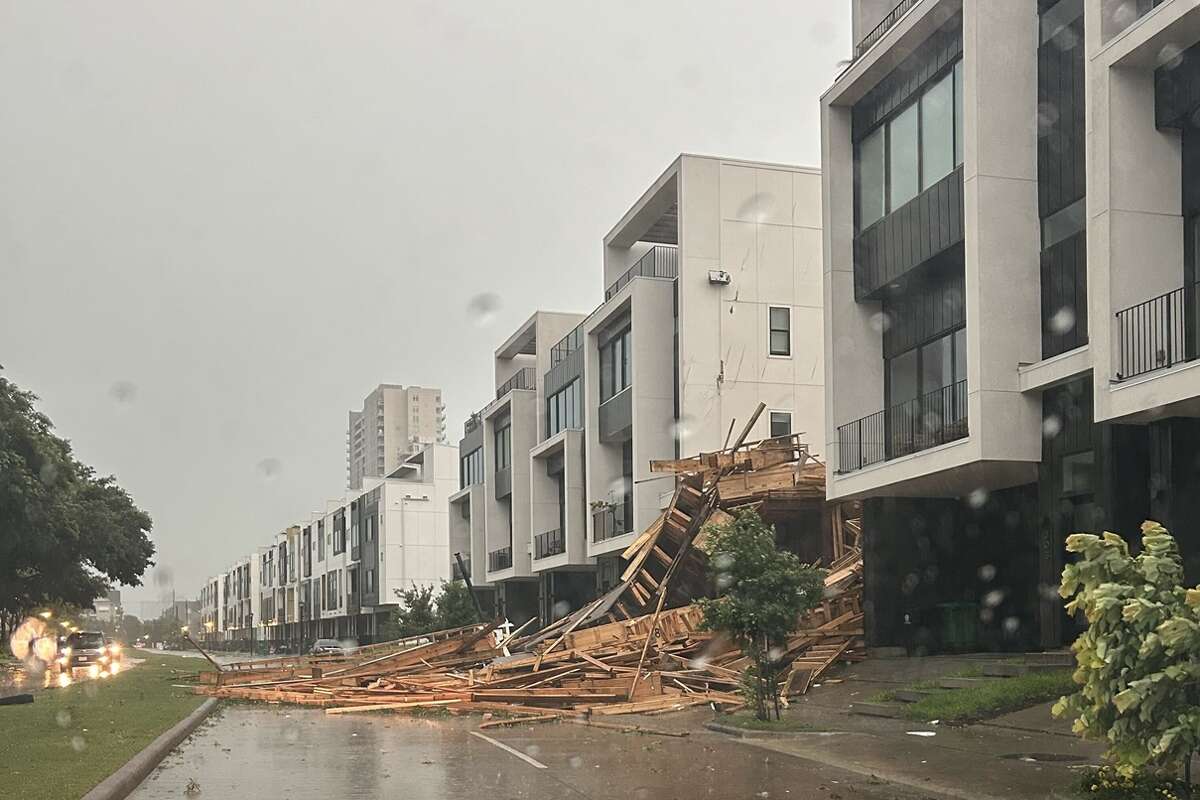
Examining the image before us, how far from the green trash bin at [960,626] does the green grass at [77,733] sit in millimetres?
14890

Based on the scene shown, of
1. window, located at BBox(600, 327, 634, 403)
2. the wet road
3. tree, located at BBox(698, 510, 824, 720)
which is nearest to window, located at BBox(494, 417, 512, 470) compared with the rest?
window, located at BBox(600, 327, 634, 403)

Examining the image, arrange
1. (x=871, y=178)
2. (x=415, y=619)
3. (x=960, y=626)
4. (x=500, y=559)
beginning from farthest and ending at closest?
(x=500, y=559) < (x=415, y=619) < (x=871, y=178) < (x=960, y=626)

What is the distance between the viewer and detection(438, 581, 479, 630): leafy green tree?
192ft

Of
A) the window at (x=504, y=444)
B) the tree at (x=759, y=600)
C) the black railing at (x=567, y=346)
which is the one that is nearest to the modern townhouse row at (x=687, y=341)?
the black railing at (x=567, y=346)

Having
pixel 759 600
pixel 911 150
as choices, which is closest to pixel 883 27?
pixel 911 150

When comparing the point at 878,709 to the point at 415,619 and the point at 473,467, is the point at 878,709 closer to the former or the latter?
the point at 415,619

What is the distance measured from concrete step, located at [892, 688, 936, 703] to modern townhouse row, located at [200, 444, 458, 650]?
53840 millimetres

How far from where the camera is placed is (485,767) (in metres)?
16.0

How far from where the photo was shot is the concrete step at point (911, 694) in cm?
2172

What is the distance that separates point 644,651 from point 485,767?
36.0 ft

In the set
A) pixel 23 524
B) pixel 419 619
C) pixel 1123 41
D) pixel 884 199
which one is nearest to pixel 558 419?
pixel 419 619

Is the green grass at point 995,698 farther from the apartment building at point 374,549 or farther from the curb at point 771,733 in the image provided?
the apartment building at point 374,549

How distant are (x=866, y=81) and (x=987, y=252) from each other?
22.6 feet

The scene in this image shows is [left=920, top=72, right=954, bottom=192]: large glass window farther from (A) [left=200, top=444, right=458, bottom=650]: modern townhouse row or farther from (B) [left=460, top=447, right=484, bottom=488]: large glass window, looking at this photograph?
(A) [left=200, top=444, right=458, bottom=650]: modern townhouse row
